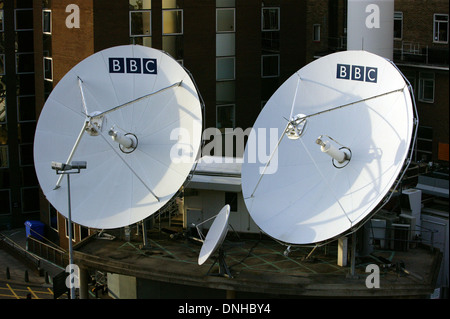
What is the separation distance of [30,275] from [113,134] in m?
16.4

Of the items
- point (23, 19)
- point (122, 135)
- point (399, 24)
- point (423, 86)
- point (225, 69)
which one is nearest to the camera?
point (122, 135)

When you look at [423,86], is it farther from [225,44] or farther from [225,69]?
[225,44]

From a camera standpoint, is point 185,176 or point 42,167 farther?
point 42,167

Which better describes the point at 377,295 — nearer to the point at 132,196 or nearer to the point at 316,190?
the point at 316,190

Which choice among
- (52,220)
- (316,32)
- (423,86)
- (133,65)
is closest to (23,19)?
(52,220)

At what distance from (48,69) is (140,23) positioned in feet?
23.2

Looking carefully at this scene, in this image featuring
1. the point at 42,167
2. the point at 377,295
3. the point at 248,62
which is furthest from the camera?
the point at 248,62

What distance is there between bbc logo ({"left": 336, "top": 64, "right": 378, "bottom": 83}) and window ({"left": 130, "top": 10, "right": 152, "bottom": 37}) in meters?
17.6

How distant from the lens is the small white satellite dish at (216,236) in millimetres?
38844

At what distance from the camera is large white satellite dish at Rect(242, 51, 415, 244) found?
37906 mm

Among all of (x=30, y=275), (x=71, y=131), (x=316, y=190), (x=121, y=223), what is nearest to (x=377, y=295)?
(x=316, y=190)

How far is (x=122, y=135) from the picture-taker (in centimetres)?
4306

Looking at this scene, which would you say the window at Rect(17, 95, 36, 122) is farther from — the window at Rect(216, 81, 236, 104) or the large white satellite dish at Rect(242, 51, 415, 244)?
the large white satellite dish at Rect(242, 51, 415, 244)

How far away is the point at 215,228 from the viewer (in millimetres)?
40281
